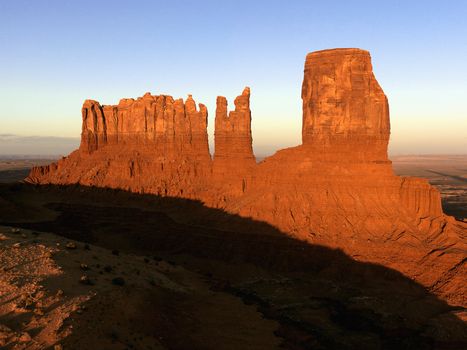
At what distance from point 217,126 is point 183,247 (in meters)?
27.4

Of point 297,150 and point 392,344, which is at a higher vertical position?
point 297,150

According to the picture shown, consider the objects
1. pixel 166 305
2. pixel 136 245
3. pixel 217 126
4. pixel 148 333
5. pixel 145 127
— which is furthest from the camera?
pixel 145 127

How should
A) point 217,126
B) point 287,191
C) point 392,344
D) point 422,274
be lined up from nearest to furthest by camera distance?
point 392,344 → point 422,274 → point 287,191 → point 217,126

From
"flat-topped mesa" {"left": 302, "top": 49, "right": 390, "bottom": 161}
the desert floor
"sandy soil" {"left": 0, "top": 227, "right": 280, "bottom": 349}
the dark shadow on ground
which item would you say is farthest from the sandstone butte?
"sandy soil" {"left": 0, "top": 227, "right": 280, "bottom": 349}

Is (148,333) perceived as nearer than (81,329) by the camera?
No

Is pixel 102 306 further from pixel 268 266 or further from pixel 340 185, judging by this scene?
pixel 340 185

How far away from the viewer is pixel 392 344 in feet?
118

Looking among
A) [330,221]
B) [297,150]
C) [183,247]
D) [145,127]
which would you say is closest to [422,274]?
[330,221]

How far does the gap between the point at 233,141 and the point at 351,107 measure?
24.8 meters

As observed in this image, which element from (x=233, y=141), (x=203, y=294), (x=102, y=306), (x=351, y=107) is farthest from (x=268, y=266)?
(x=233, y=141)

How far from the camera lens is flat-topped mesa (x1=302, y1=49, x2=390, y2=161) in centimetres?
6147

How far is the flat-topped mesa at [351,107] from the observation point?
6147 centimetres

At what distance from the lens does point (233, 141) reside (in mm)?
81125

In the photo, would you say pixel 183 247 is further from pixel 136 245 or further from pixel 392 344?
pixel 392 344
